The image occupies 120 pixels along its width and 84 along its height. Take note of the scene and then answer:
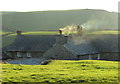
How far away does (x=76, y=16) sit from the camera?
148250 mm

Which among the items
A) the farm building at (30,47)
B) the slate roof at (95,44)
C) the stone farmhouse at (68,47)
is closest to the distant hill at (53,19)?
the slate roof at (95,44)

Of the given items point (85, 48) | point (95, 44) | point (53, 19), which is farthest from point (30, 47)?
point (53, 19)

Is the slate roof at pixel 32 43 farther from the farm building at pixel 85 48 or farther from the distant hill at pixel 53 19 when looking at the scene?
the distant hill at pixel 53 19

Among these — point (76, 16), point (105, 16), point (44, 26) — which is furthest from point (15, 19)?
point (105, 16)

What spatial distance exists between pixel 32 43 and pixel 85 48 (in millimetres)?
18226

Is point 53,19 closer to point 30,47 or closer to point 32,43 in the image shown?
point 32,43

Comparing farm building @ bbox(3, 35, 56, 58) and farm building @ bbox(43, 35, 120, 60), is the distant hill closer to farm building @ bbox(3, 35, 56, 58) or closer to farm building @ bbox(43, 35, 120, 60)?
farm building @ bbox(43, 35, 120, 60)

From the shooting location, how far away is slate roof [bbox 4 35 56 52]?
216 feet

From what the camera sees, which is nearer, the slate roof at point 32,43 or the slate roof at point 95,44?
the slate roof at point 95,44

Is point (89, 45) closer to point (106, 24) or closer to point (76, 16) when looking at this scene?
point (106, 24)

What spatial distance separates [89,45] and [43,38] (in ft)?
50.9

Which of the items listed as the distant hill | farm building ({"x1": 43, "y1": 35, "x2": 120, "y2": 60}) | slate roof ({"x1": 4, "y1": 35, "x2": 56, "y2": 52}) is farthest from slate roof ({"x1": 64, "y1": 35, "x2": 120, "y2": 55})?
the distant hill

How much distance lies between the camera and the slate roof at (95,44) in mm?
53844

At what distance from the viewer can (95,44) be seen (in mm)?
63875
